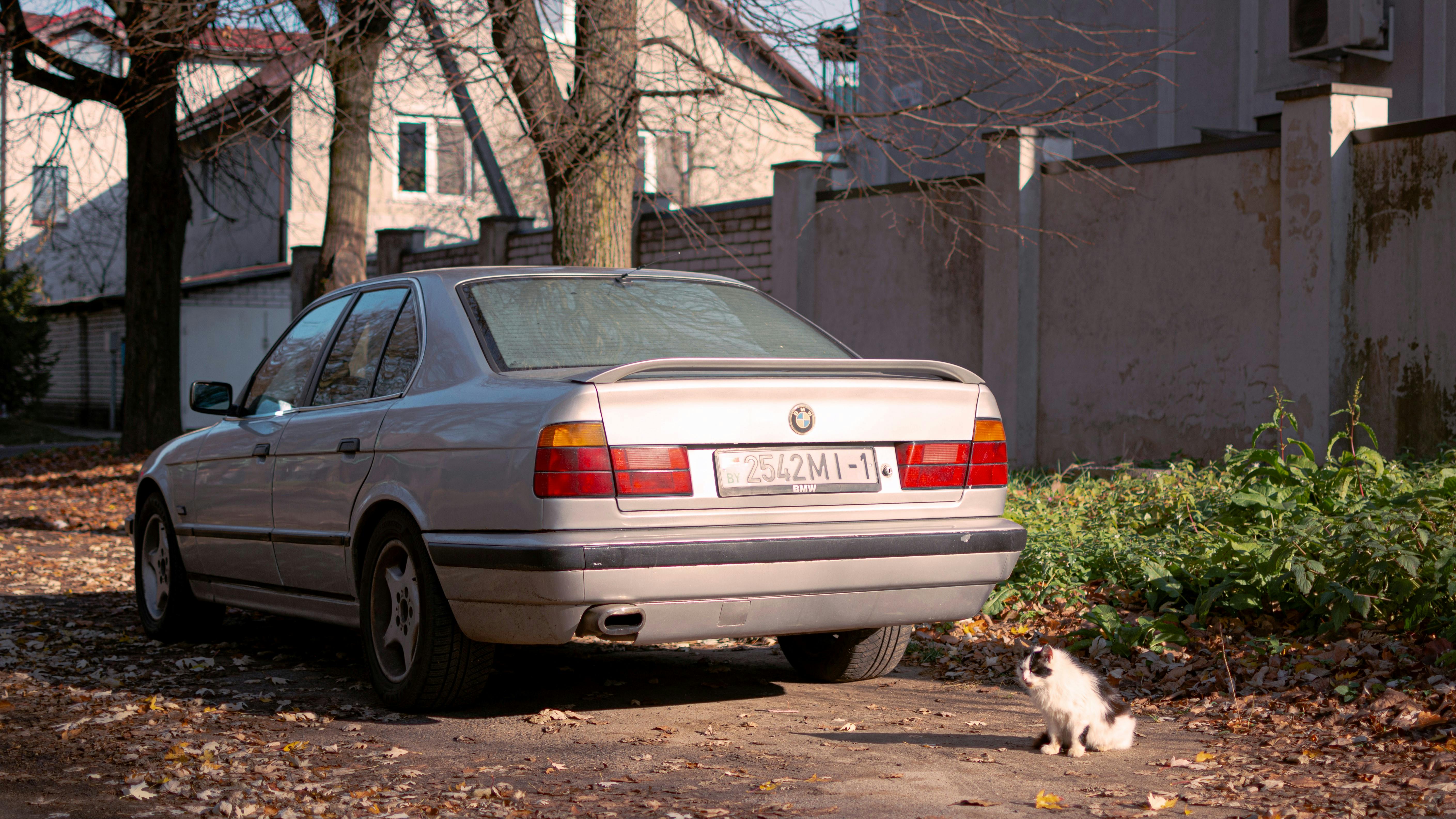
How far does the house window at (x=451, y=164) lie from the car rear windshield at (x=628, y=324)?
89.6ft

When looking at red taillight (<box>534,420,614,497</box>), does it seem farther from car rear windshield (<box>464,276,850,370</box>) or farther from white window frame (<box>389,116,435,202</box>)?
white window frame (<box>389,116,435,202</box>)

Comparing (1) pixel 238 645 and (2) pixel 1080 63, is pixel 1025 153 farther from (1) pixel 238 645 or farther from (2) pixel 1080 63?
(1) pixel 238 645

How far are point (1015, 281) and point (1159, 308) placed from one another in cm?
149

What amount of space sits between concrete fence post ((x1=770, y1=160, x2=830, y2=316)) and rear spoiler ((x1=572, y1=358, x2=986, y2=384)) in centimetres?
993

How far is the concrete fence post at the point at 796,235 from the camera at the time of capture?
14.9 meters

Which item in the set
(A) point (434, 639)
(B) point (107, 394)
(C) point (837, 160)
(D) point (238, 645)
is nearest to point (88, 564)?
(D) point (238, 645)

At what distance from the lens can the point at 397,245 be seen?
860 inches

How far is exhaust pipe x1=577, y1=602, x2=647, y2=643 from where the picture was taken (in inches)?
169

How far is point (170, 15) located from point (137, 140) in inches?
244

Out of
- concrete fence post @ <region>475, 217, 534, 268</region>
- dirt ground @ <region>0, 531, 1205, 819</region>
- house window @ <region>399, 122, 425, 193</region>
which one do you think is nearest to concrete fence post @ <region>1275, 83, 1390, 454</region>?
dirt ground @ <region>0, 531, 1205, 819</region>

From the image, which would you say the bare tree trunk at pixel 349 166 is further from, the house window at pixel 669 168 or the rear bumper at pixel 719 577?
the rear bumper at pixel 719 577

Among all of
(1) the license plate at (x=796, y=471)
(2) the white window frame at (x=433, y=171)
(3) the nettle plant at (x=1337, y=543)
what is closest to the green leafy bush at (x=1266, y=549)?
(3) the nettle plant at (x=1337, y=543)

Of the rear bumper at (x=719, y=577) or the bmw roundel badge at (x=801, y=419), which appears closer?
the rear bumper at (x=719, y=577)

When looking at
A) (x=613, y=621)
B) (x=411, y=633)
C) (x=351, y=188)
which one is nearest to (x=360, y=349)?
(x=411, y=633)
